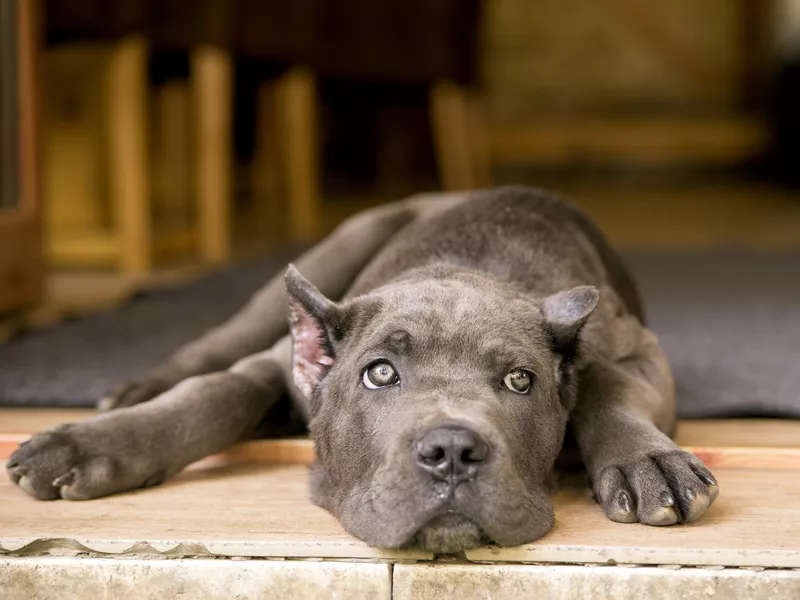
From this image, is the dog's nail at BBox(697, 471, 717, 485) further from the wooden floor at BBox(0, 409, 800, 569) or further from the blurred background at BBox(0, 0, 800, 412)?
the blurred background at BBox(0, 0, 800, 412)

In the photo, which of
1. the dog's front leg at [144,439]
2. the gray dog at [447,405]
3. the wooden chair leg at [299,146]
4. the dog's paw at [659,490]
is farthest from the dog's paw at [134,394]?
the wooden chair leg at [299,146]

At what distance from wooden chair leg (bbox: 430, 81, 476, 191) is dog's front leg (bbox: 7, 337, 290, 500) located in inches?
226

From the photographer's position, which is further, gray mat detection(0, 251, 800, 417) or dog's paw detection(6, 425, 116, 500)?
gray mat detection(0, 251, 800, 417)

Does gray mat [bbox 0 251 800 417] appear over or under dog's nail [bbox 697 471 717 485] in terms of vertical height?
under

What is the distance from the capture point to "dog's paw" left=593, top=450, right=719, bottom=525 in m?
1.85

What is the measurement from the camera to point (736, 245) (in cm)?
647

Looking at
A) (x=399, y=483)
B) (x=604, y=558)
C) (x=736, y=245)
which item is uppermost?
(x=399, y=483)

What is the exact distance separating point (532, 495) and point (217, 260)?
163 inches

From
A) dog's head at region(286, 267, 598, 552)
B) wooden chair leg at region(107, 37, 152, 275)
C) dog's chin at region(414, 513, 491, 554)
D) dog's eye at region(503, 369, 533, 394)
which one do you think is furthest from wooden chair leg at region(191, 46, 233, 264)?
dog's chin at region(414, 513, 491, 554)

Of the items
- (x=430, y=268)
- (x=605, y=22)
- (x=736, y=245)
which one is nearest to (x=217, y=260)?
(x=736, y=245)

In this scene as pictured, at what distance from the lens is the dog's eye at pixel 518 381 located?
1.93m

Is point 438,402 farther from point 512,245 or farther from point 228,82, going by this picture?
point 228,82

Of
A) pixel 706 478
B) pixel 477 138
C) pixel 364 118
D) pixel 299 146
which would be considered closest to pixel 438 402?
pixel 706 478

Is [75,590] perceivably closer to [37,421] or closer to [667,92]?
[37,421]
